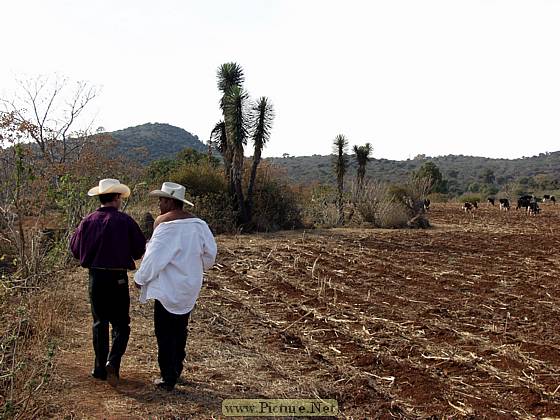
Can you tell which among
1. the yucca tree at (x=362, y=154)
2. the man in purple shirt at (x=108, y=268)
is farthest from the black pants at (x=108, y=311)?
the yucca tree at (x=362, y=154)

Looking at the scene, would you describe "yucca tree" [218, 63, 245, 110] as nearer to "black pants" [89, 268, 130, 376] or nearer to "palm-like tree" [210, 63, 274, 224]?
"palm-like tree" [210, 63, 274, 224]

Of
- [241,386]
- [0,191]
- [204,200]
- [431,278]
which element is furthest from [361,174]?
[241,386]

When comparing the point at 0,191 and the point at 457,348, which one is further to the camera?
the point at 0,191

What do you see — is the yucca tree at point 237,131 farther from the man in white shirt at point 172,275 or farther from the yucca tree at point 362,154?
the man in white shirt at point 172,275

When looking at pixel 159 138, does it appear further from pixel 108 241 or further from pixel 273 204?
pixel 108 241

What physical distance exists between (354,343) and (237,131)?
1296cm

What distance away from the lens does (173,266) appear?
16.6ft

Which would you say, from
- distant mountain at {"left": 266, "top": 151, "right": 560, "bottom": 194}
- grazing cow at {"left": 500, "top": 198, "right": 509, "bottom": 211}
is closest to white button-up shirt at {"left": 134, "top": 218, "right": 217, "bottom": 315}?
grazing cow at {"left": 500, "top": 198, "right": 509, "bottom": 211}

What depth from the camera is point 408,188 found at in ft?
79.9

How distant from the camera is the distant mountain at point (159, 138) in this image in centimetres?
7269

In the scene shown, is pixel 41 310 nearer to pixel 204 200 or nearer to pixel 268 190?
pixel 204 200

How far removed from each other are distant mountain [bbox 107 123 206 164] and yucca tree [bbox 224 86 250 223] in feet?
167

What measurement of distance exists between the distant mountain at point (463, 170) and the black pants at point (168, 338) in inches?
2232

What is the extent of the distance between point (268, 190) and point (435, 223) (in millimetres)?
8054
